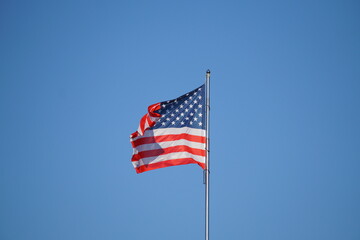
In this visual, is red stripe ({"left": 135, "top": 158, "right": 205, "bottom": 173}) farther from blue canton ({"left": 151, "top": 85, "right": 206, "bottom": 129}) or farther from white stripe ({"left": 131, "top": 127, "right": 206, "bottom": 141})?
blue canton ({"left": 151, "top": 85, "right": 206, "bottom": 129})

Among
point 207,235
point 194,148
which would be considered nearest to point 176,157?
point 194,148

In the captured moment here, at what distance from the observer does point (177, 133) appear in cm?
3045

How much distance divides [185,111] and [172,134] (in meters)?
1.52

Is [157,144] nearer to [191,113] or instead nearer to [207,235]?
[191,113]

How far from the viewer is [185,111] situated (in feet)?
100

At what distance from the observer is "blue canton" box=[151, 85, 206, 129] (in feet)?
99.8

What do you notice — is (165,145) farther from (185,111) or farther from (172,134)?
(185,111)

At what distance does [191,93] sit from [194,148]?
319 cm

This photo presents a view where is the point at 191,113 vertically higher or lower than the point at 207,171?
higher

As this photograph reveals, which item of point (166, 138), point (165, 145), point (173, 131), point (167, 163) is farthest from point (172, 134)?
point (167, 163)

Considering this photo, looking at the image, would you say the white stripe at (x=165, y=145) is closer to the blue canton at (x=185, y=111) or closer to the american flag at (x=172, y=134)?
the american flag at (x=172, y=134)

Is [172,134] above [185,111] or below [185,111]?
below

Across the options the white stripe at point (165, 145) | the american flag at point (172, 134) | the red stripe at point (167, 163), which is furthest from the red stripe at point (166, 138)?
the red stripe at point (167, 163)

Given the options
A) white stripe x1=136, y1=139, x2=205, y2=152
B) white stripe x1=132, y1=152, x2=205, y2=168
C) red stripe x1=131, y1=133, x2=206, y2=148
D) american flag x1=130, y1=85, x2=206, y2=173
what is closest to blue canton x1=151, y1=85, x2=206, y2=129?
american flag x1=130, y1=85, x2=206, y2=173
